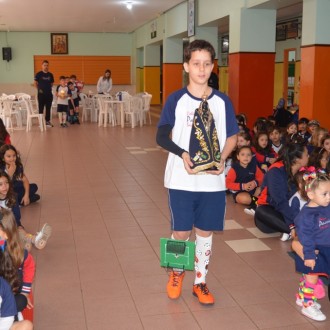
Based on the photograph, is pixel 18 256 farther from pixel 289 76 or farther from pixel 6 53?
pixel 6 53

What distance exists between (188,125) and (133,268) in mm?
1405

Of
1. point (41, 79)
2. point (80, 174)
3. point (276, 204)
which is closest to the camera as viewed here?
point (276, 204)

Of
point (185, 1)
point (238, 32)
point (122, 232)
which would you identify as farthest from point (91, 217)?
point (185, 1)

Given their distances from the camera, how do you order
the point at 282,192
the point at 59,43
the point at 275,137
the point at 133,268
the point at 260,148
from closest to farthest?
the point at 133,268, the point at 282,192, the point at 260,148, the point at 275,137, the point at 59,43

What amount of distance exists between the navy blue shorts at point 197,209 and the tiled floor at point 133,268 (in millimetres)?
549

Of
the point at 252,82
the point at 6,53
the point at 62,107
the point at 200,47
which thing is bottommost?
the point at 62,107

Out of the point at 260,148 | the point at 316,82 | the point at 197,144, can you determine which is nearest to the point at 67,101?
the point at 316,82

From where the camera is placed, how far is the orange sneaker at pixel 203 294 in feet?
10.3

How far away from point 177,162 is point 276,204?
1.82 metres

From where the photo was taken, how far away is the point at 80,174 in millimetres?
7379

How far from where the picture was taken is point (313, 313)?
2.95 m

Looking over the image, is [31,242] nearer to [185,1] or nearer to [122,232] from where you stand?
[122,232]

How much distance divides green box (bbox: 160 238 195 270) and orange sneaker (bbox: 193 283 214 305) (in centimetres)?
23

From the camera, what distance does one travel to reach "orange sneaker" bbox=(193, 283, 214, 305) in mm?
Result: 3125
